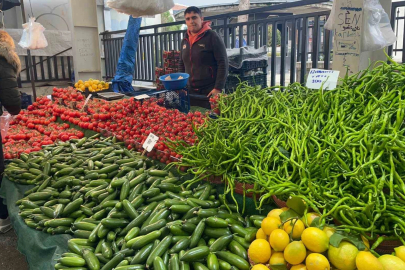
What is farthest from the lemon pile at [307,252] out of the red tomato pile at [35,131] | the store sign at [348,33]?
the red tomato pile at [35,131]

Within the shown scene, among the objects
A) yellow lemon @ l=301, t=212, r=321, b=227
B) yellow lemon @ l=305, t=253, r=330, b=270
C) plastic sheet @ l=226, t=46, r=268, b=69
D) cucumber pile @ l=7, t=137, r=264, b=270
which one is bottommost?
cucumber pile @ l=7, t=137, r=264, b=270

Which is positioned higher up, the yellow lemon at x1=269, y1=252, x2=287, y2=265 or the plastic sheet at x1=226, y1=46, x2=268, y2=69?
the plastic sheet at x1=226, y1=46, x2=268, y2=69

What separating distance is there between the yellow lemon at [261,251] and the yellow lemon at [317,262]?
224 millimetres

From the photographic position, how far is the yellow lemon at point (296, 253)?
4.44 ft

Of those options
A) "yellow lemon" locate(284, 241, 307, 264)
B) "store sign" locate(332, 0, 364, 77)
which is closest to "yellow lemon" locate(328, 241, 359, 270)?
"yellow lemon" locate(284, 241, 307, 264)

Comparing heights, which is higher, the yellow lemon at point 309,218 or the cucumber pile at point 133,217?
the yellow lemon at point 309,218

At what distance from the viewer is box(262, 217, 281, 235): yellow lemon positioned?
1527 mm

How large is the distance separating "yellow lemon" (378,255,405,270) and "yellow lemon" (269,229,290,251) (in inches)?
14.0

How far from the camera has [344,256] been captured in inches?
50.9

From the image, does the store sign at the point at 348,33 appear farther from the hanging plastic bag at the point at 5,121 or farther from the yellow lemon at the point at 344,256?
the hanging plastic bag at the point at 5,121

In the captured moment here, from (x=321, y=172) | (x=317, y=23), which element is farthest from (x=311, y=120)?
(x=317, y=23)

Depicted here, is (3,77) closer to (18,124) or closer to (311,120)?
(18,124)

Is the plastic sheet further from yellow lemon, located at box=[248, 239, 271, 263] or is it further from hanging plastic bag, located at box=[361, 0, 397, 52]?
yellow lemon, located at box=[248, 239, 271, 263]

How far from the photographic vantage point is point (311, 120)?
6.52 ft
